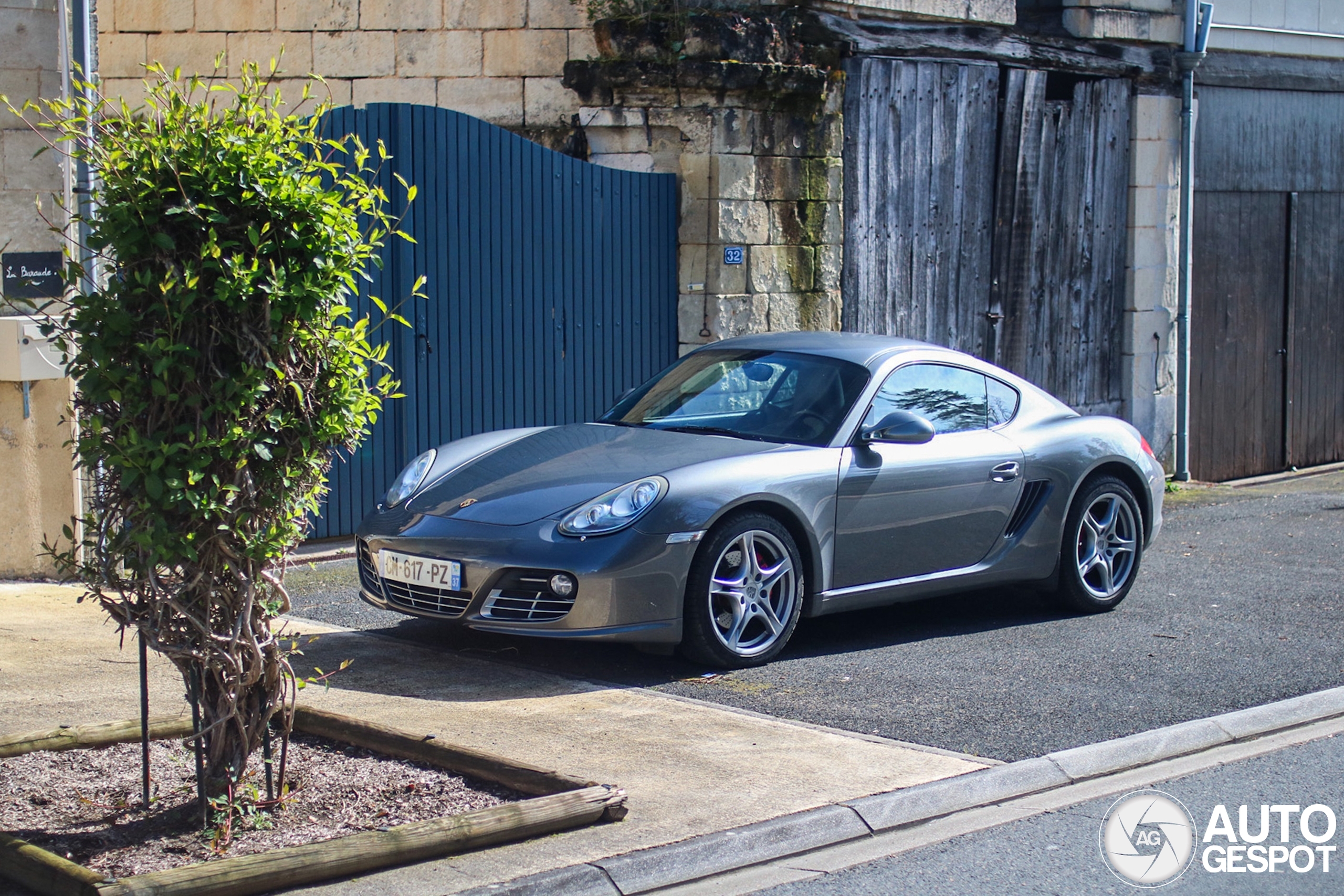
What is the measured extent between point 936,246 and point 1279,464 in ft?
16.7

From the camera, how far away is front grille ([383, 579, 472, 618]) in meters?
6.43

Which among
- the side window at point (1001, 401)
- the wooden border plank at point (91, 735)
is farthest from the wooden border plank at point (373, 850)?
the side window at point (1001, 401)

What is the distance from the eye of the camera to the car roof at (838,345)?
7.43 meters

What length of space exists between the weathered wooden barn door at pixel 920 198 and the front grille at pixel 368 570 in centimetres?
543

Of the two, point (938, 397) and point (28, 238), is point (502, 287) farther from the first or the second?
point (938, 397)

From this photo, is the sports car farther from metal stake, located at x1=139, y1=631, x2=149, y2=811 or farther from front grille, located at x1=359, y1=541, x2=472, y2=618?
metal stake, located at x1=139, y1=631, x2=149, y2=811

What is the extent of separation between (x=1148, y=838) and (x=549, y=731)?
2.14 m

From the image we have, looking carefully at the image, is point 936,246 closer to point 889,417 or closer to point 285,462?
point 889,417

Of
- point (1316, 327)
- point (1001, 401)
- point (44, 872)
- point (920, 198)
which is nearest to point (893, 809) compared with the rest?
point (44, 872)

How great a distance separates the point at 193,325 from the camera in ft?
13.7

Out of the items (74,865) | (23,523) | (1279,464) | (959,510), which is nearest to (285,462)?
(74,865)

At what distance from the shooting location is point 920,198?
39.0ft

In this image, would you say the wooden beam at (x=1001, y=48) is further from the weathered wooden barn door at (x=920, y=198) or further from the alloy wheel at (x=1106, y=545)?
the alloy wheel at (x=1106, y=545)

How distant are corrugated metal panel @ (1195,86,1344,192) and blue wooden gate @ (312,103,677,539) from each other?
597cm
